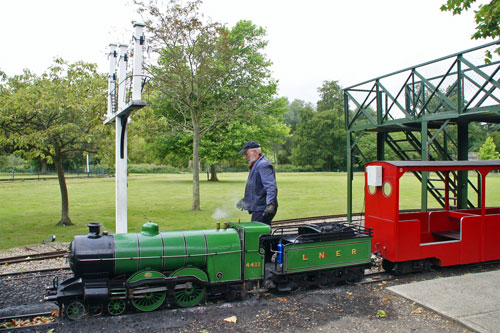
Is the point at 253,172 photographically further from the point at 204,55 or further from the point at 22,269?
the point at 204,55

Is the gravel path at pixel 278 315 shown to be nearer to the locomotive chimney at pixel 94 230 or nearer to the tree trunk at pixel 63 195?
the locomotive chimney at pixel 94 230

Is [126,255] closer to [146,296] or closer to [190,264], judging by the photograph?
[146,296]

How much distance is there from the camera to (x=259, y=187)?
7.08m

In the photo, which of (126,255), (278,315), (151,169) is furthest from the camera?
(151,169)

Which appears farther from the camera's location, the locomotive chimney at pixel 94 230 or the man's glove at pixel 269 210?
the man's glove at pixel 269 210

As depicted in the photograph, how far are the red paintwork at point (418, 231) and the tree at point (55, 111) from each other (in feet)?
28.0

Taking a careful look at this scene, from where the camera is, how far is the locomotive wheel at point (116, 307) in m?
5.61

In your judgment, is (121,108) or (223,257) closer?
(223,257)

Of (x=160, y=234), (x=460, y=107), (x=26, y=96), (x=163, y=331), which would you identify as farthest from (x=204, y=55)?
(x=163, y=331)

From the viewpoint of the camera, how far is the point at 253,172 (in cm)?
713

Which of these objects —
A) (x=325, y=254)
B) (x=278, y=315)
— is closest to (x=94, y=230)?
(x=278, y=315)

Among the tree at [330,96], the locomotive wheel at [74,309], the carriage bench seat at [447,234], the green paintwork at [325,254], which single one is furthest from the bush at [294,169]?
the locomotive wheel at [74,309]

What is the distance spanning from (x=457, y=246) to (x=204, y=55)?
12976 millimetres

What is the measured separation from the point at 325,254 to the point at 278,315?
1.54 m
